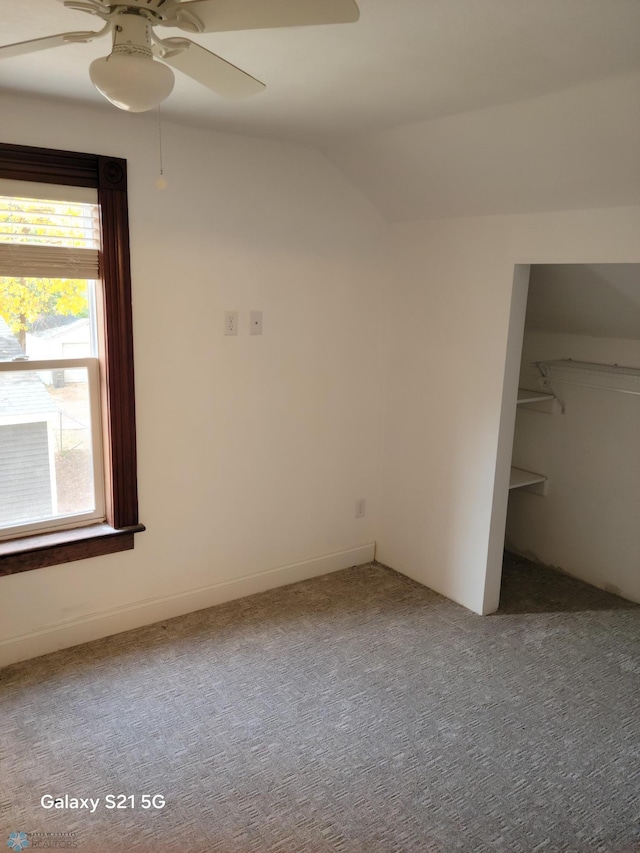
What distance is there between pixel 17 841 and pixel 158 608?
124cm

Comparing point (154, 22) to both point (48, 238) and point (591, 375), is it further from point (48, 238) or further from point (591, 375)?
point (591, 375)

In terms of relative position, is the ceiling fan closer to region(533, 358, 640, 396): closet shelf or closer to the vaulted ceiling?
the vaulted ceiling

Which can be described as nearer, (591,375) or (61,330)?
(61,330)

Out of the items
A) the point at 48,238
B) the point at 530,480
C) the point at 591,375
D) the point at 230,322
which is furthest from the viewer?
the point at 530,480

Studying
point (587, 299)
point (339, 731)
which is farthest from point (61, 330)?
point (587, 299)

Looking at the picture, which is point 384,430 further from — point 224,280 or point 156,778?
point 156,778

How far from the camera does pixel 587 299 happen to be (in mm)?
3189

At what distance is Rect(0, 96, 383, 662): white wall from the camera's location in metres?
2.72

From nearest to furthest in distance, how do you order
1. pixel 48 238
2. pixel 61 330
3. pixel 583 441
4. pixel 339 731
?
pixel 339 731
pixel 48 238
pixel 61 330
pixel 583 441

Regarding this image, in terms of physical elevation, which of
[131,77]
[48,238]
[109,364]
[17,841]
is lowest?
[17,841]

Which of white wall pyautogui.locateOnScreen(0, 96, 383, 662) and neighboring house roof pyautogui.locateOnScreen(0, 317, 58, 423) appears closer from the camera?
neighboring house roof pyautogui.locateOnScreen(0, 317, 58, 423)

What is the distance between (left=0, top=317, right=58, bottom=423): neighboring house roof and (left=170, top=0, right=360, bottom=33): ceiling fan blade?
66.5 inches

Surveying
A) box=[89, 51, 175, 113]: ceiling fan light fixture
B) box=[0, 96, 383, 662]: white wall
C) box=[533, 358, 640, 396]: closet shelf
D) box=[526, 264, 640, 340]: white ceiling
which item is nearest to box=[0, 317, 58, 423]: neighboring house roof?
box=[0, 96, 383, 662]: white wall

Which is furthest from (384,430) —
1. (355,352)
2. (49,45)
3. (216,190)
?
(49,45)
